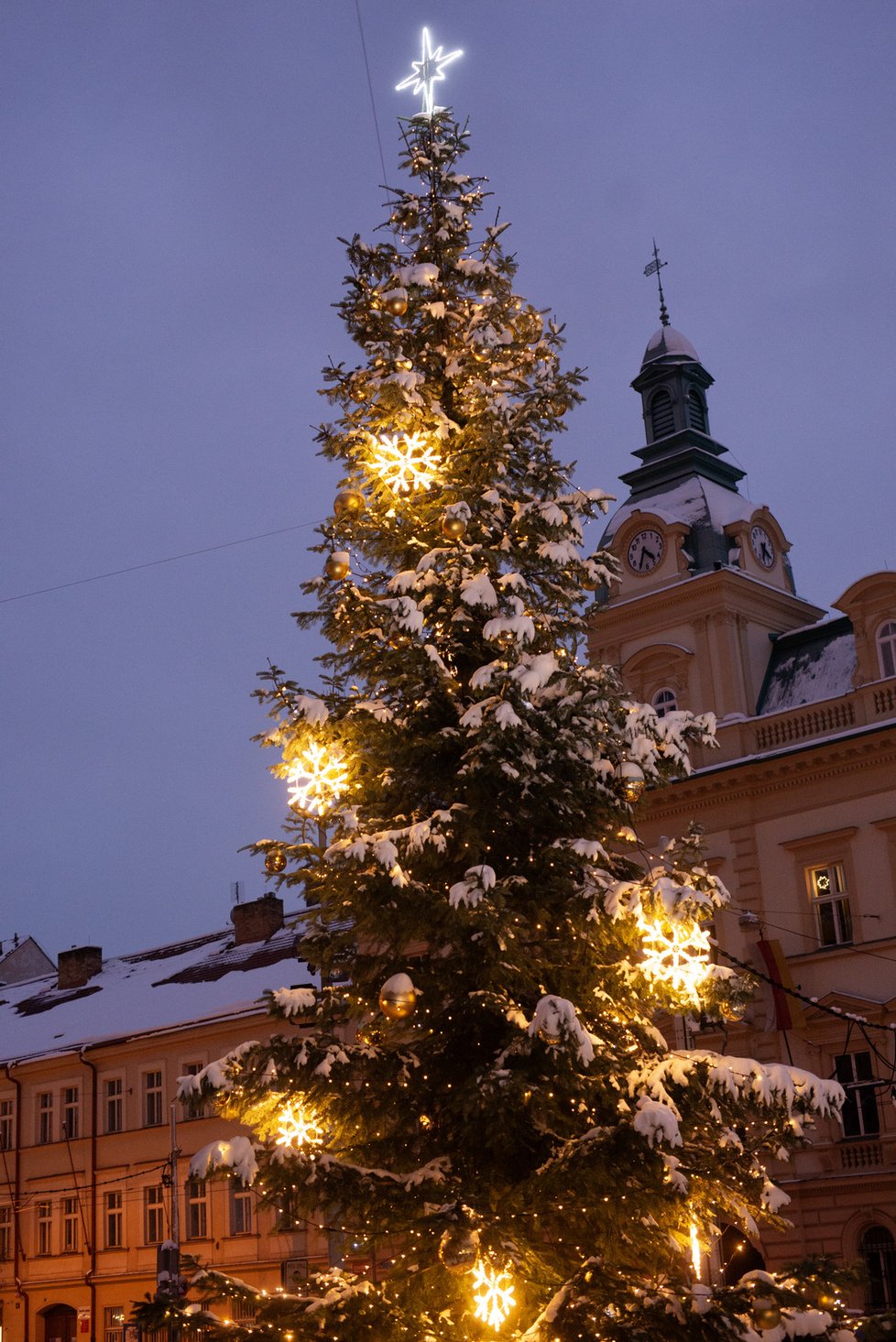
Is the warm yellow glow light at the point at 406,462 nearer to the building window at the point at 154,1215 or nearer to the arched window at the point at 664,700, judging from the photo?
the arched window at the point at 664,700

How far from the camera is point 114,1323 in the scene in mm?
37750

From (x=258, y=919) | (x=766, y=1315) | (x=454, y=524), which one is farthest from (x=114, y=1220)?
(x=766, y=1315)

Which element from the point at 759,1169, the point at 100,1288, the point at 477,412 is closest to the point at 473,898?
the point at 759,1169

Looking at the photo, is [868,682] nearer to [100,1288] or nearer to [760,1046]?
[760,1046]

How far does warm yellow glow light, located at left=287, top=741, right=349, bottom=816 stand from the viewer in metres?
13.0

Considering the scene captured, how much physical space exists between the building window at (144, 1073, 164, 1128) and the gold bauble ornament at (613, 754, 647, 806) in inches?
1134

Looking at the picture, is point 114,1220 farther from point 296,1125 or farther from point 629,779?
point 629,779

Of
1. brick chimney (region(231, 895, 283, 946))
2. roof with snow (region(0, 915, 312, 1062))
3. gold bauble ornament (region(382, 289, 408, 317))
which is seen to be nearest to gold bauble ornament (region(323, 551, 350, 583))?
gold bauble ornament (region(382, 289, 408, 317))

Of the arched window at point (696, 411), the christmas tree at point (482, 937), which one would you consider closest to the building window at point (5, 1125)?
the arched window at point (696, 411)

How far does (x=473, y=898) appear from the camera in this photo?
1145 centimetres

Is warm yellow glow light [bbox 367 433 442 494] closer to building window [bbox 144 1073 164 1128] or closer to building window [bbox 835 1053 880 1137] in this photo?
building window [bbox 835 1053 880 1137]

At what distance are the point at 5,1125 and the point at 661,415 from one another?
2591cm

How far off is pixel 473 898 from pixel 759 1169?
3.05m

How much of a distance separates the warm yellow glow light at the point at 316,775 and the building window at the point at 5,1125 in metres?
32.8
